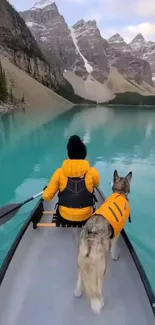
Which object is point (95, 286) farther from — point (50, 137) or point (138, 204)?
point (50, 137)

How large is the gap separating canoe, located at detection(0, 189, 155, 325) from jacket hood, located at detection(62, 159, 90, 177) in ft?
4.42

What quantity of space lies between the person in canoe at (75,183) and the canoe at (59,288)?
605mm

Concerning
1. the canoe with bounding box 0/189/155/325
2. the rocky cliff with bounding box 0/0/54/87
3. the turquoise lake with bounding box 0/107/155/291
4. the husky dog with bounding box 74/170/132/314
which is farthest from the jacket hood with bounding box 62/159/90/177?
the rocky cliff with bounding box 0/0/54/87

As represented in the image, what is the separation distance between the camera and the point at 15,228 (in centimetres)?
815

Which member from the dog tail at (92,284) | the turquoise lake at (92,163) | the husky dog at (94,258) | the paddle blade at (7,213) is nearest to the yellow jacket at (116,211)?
the husky dog at (94,258)

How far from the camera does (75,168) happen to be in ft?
16.6

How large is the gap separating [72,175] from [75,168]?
0.47ft

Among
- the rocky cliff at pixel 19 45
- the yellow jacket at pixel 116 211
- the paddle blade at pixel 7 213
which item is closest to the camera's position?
the yellow jacket at pixel 116 211

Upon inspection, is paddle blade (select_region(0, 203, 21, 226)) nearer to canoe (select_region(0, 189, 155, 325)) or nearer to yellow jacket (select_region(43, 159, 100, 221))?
canoe (select_region(0, 189, 155, 325))

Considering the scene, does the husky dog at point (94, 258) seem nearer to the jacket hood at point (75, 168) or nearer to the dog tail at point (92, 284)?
the dog tail at point (92, 284)

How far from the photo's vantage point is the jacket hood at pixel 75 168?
507cm

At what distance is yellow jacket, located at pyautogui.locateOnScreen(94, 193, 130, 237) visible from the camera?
412cm

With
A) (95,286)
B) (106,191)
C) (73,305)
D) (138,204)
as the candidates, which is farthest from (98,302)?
(106,191)

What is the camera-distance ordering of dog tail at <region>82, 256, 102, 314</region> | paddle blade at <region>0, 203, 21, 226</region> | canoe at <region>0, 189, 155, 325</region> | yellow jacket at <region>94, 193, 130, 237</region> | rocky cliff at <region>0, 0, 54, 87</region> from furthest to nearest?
rocky cliff at <region>0, 0, 54, 87</region>
paddle blade at <region>0, 203, 21, 226</region>
yellow jacket at <region>94, 193, 130, 237</region>
canoe at <region>0, 189, 155, 325</region>
dog tail at <region>82, 256, 102, 314</region>
